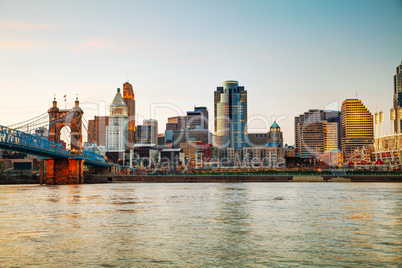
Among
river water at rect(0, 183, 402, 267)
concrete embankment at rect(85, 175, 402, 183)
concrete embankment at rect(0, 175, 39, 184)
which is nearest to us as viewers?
river water at rect(0, 183, 402, 267)

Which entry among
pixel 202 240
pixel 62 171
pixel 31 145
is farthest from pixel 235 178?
pixel 202 240

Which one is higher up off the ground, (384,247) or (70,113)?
(70,113)

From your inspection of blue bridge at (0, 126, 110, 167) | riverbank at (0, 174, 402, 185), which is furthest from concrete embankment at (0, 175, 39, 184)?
blue bridge at (0, 126, 110, 167)

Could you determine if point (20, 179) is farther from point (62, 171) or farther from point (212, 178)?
point (212, 178)

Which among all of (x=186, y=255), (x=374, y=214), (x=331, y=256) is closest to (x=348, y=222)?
(x=374, y=214)

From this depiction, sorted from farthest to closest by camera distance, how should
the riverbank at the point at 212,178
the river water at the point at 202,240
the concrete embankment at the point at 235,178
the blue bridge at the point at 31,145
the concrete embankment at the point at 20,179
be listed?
the concrete embankment at the point at 20,179
the riverbank at the point at 212,178
the concrete embankment at the point at 235,178
the blue bridge at the point at 31,145
the river water at the point at 202,240

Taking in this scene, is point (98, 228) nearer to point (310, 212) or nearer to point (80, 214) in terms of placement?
point (80, 214)

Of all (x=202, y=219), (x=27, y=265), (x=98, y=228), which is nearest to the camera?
(x=27, y=265)

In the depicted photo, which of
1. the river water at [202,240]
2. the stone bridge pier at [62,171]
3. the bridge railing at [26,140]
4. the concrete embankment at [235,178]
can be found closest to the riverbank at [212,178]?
the concrete embankment at [235,178]

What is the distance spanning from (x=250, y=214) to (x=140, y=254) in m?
17.4

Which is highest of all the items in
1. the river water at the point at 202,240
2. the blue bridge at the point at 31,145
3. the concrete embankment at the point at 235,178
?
the blue bridge at the point at 31,145

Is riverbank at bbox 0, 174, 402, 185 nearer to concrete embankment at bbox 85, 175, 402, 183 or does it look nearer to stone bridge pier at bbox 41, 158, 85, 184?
concrete embankment at bbox 85, 175, 402, 183

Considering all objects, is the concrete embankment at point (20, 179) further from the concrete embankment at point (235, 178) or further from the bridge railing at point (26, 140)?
the bridge railing at point (26, 140)

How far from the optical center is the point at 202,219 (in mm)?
31453
